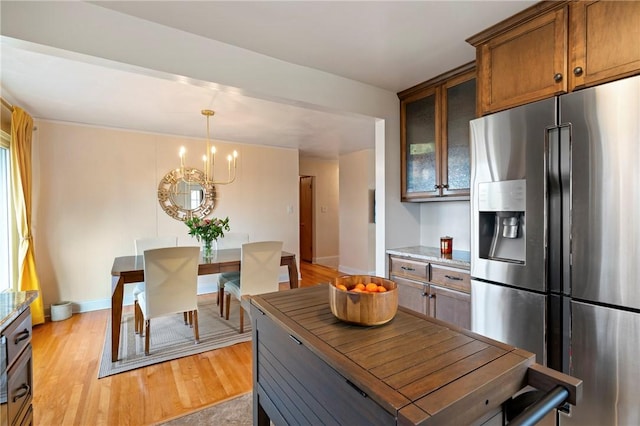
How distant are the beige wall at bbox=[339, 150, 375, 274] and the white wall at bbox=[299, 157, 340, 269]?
2.64 ft

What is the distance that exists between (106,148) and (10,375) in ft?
11.6

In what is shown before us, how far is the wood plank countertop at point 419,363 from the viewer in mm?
661

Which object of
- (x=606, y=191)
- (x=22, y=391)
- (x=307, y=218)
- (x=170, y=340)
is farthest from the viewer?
(x=307, y=218)

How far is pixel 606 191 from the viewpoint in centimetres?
→ 138

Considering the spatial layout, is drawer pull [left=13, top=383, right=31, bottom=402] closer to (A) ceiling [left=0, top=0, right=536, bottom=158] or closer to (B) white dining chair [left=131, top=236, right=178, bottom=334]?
(A) ceiling [left=0, top=0, right=536, bottom=158]

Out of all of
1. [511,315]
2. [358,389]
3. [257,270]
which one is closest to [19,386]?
[358,389]

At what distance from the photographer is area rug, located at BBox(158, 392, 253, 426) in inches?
72.1

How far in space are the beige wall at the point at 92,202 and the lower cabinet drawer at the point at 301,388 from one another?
3540mm

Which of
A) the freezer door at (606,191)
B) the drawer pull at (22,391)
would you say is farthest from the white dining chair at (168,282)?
the freezer door at (606,191)

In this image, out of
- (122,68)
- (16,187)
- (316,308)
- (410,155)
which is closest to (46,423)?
(316,308)

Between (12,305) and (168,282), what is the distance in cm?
151

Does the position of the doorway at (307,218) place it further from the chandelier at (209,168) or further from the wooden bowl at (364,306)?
the wooden bowl at (364,306)

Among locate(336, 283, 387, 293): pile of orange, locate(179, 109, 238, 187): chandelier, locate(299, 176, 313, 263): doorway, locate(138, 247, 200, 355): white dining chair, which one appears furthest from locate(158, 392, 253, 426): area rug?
locate(299, 176, 313, 263): doorway

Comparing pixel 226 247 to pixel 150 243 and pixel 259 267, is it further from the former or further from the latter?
pixel 259 267
